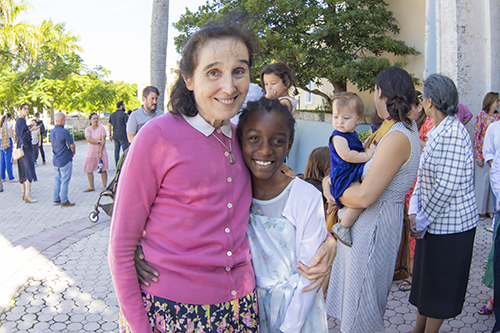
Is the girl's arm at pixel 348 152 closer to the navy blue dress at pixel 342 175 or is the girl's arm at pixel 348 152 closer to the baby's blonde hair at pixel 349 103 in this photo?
the navy blue dress at pixel 342 175

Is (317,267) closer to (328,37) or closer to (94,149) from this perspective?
(328,37)

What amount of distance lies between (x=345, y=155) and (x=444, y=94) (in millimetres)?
837

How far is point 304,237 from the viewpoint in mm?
1768

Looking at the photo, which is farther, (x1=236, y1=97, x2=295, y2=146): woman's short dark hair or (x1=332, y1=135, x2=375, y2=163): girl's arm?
(x1=332, y1=135, x2=375, y2=163): girl's arm

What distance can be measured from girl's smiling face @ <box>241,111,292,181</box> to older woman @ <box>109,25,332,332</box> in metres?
0.12

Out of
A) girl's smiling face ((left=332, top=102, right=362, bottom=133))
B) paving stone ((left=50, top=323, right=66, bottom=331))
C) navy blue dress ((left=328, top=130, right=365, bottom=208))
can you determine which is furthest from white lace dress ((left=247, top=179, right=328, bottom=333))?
paving stone ((left=50, top=323, right=66, bottom=331))

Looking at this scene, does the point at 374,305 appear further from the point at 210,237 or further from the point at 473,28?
the point at 473,28

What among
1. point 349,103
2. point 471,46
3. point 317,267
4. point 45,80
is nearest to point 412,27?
point 471,46

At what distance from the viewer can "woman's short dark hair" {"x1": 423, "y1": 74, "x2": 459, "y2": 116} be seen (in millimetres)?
2846

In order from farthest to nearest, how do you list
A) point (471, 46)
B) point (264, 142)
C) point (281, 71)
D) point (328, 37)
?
point (328, 37)
point (471, 46)
point (281, 71)
point (264, 142)

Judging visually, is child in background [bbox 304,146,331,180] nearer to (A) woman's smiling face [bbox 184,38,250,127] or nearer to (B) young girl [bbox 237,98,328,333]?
(B) young girl [bbox 237,98,328,333]

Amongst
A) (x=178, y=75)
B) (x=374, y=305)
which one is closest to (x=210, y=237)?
(x=178, y=75)

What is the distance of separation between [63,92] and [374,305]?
2467 cm

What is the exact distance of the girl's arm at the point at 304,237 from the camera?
1727 mm
